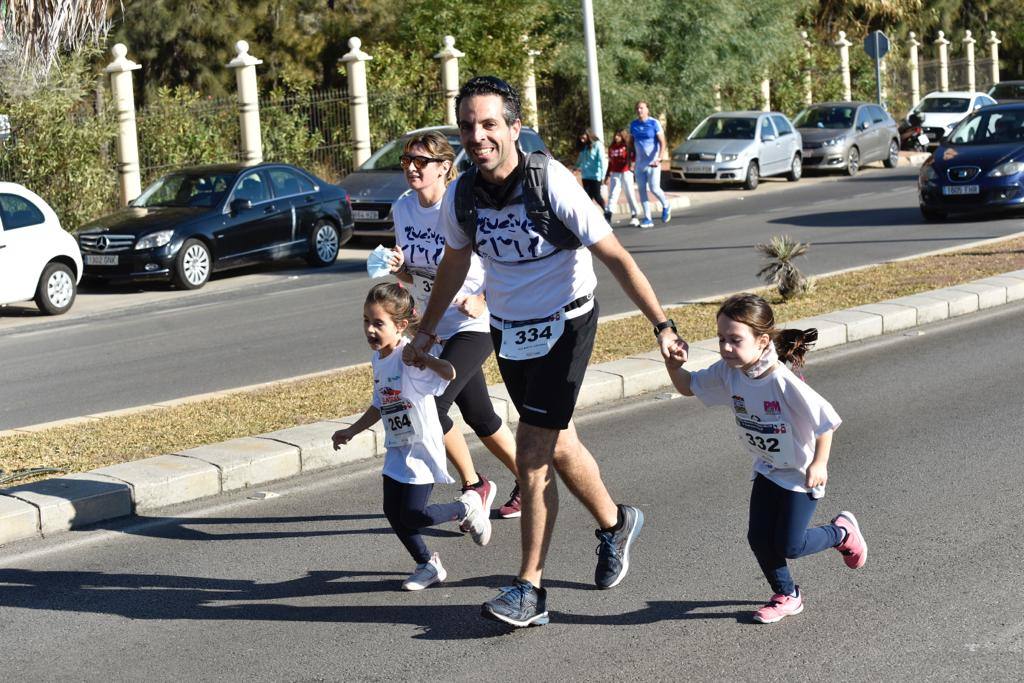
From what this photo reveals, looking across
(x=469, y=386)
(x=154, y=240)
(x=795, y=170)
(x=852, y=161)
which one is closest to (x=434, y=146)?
(x=469, y=386)

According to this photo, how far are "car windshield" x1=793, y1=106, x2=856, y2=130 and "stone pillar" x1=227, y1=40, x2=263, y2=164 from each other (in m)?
14.9

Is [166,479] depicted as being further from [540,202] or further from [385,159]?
[385,159]

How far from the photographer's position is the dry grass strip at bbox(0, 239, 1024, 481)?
26.1 feet

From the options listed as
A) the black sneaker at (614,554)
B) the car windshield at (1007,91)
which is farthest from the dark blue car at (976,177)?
the car windshield at (1007,91)

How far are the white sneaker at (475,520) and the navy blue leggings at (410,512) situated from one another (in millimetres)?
209

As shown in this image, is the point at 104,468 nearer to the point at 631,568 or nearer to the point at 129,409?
the point at 129,409

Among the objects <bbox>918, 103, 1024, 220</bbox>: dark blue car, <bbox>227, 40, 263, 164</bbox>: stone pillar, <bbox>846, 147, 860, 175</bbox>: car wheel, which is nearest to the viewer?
<bbox>918, 103, 1024, 220</bbox>: dark blue car

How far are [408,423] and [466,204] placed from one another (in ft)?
3.20

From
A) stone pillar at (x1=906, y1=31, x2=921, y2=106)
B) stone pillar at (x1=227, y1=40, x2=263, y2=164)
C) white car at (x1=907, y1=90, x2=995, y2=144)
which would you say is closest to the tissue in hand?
stone pillar at (x1=227, y1=40, x2=263, y2=164)

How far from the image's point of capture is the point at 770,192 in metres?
29.5

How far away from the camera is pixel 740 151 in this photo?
29.6 metres

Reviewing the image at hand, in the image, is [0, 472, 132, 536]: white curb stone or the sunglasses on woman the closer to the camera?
the sunglasses on woman

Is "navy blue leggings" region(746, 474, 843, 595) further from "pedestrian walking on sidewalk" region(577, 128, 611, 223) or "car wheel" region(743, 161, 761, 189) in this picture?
"car wheel" region(743, 161, 761, 189)

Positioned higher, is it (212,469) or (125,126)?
(125,126)
